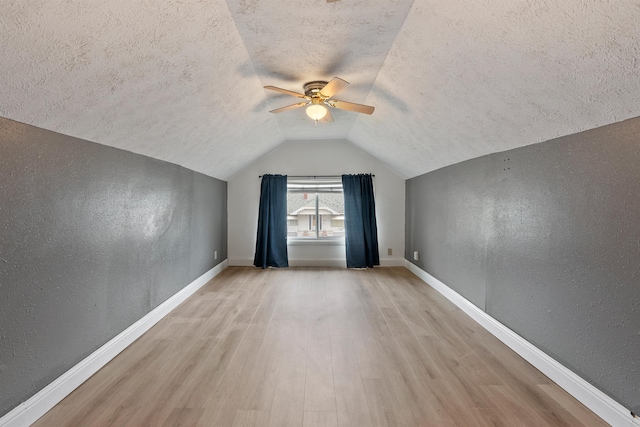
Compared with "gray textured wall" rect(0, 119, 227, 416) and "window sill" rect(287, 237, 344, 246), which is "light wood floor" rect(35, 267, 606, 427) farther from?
"window sill" rect(287, 237, 344, 246)

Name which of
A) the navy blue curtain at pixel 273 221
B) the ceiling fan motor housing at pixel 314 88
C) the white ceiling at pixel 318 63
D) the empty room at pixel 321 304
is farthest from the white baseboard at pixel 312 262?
the ceiling fan motor housing at pixel 314 88

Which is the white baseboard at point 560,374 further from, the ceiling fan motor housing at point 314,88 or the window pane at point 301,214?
the window pane at point 301,214

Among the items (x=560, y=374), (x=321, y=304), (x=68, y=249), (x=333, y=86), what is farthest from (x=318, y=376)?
(x=333, y=86)

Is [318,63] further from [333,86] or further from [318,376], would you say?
A: [318,376]

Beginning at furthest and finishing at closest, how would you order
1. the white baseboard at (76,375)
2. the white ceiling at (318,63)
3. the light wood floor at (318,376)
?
the light wood floor at (318,376), the white baseboard at (76,375), the white ceiling at (318,63)

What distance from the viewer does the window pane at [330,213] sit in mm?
5746

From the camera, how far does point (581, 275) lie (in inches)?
72.5

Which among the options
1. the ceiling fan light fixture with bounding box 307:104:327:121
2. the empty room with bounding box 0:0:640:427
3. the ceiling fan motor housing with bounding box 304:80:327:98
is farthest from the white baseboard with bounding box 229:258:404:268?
the ceiling fan motor housing with bounding box 304:80:327:98

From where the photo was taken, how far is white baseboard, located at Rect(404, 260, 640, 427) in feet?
5.28

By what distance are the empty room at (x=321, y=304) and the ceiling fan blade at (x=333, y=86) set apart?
19 mm

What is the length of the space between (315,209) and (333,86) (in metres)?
3.49

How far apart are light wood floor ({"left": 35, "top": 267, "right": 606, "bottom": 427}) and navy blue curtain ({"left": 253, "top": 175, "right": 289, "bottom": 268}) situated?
6.47ft

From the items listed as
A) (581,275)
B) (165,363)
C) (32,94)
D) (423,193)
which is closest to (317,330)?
(165,363)

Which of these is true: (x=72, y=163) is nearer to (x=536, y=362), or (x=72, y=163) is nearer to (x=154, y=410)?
(x=154, y=410)
